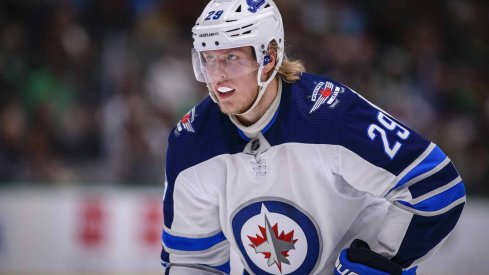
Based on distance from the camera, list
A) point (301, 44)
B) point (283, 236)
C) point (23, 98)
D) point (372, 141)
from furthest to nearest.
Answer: point (301, 44)
point (23, 98)
point (283, 236)
point (372, 141)

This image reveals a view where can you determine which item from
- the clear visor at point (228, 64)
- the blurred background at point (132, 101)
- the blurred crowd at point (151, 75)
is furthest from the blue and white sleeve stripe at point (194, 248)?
the blurred crowd at point (151, 75)

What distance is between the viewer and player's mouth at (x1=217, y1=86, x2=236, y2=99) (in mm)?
2752

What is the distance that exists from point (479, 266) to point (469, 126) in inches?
53.2

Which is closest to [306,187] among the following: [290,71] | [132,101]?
[290,71]

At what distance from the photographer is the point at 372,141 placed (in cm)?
266

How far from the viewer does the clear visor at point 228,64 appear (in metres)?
2.74

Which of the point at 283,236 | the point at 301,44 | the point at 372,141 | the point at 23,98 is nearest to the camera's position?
the point at 372,141

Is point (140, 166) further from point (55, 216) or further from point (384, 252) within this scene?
point (384, 252)

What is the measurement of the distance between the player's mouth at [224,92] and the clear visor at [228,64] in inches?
1.2

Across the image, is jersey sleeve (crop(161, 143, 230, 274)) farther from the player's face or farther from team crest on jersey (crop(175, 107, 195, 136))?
the player's face

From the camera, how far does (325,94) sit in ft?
9.18

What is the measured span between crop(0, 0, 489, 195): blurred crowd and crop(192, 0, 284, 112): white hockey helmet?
3.68 metres

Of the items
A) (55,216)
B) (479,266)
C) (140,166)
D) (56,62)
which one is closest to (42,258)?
(55,216)

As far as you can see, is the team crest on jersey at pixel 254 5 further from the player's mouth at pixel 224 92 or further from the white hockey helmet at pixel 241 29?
the player's mouth at pixel 224 92
